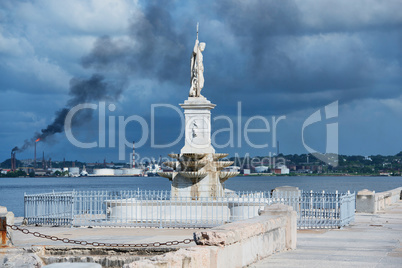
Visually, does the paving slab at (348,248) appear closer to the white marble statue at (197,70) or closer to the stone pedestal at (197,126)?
the stone pedestal at (197,126)

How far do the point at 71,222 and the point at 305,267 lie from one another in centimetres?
1302

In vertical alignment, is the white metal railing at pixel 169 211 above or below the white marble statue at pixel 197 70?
below

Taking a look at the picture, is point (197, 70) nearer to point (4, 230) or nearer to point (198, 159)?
point (198, 159)

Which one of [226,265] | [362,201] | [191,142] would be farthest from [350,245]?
[362,201]

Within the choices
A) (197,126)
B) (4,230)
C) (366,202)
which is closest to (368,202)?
(366,202)

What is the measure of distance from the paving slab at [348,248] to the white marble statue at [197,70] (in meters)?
8.32

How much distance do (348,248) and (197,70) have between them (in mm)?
12946

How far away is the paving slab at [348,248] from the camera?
13.5 m

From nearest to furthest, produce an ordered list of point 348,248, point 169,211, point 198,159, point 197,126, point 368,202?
point 348,248 → point 169,211 → point 198,159 → point 197,126 → point 368,202

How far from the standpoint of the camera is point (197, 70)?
27250 millimetres

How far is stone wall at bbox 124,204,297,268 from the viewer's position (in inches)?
369

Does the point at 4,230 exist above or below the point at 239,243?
below

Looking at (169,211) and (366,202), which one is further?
(366,202)

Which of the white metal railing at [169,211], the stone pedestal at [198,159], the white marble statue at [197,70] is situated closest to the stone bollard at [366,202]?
the white metal railing at [169,211]
